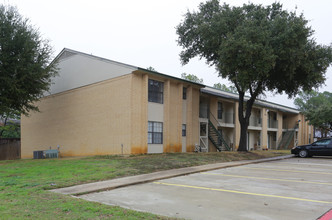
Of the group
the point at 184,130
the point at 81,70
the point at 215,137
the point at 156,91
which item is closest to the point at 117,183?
the point at 156,91

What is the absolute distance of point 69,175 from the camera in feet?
36.9

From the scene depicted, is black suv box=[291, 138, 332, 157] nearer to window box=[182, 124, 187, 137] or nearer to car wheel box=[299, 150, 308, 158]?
car wheel box=[299, 150, 308, 158]

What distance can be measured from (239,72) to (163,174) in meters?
10.7

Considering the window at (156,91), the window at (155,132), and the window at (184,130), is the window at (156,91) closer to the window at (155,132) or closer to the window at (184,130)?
the window at (155,132)

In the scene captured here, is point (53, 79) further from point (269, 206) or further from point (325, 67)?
point (269, 206)

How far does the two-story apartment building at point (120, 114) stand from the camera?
20250mm

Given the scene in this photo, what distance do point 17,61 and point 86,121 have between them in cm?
643

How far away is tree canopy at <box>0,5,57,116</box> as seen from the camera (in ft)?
69.2

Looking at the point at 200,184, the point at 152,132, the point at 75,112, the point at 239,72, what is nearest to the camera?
the point at 200,184

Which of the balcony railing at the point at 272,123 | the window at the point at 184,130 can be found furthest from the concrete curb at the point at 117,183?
the balcony railing at the point at 272,123

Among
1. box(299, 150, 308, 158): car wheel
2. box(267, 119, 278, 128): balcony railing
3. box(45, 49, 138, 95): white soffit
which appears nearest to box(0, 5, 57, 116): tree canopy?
box(45, 49, 138, 95): white soffit

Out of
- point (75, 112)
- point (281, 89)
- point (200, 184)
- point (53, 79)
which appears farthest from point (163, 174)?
point (53, 79)

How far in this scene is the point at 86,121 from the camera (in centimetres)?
2328

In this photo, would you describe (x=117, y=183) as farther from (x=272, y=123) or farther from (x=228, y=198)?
(x=272, y=123)
